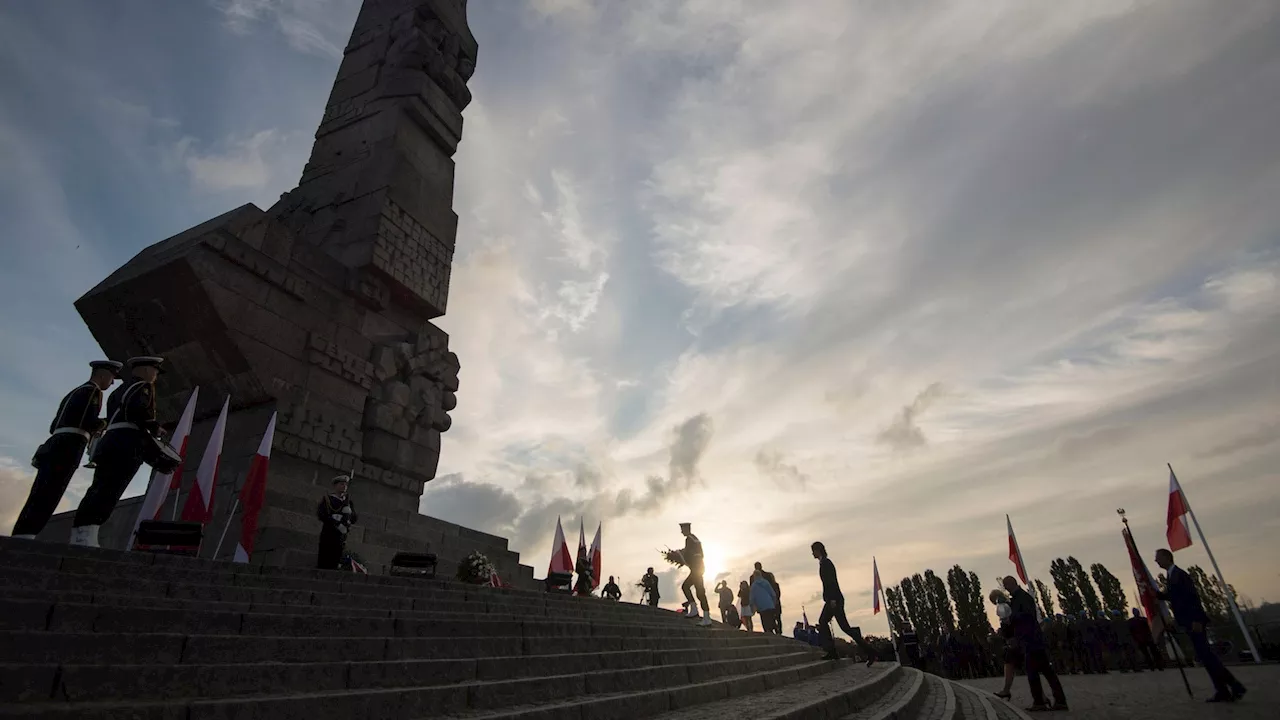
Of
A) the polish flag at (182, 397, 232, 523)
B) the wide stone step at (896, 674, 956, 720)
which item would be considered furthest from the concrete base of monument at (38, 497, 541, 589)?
the wide stone step at (896, 674, 956, 720)

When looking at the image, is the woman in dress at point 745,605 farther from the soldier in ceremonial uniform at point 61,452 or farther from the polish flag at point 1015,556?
the soldier in ceremonial uniform at point 61,452

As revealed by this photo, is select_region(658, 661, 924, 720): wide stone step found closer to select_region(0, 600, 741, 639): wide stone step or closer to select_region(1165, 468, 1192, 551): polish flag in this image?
select_region(0, 600, 741, 639): wide stone step

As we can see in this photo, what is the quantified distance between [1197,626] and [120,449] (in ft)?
39.7

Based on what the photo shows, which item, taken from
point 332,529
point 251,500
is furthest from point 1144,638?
point 251,500

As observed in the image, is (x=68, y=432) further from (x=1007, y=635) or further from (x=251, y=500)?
(x=1007, y=635)

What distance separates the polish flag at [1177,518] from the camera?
10.7 metres

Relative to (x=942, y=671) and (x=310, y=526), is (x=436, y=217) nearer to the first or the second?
(x=310, y=526)

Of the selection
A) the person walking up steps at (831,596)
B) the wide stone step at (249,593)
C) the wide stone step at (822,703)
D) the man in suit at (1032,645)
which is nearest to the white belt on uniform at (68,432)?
the wide stone step at (249,593)

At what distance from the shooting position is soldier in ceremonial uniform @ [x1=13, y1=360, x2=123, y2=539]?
18.5 ft

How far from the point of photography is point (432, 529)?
1121cm

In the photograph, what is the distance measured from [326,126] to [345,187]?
8.61 ft

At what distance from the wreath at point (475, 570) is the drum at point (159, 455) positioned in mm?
3991

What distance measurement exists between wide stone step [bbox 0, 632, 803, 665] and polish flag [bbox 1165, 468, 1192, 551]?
11896 millimetres

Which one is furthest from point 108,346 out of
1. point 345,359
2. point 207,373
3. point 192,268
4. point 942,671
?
point 942,671
